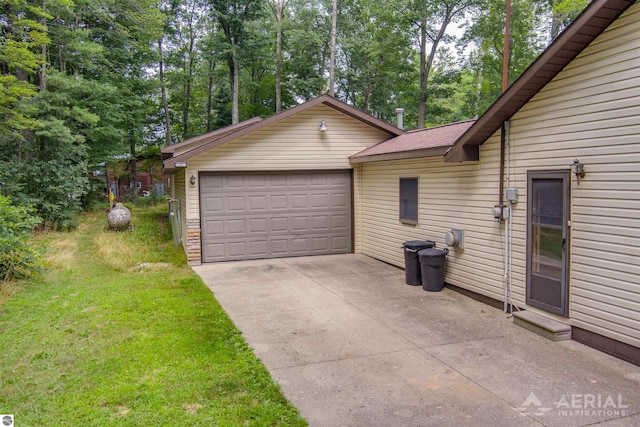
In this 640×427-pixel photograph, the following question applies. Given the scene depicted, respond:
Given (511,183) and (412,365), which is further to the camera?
(511,183)

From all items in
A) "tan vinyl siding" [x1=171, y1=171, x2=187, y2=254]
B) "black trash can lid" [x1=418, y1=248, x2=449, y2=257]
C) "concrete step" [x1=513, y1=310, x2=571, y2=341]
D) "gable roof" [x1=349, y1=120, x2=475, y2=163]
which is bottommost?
"concrete step" [x1=513, y1=310, x2=571, y2=341]

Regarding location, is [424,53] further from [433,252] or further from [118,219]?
A: [433,252]

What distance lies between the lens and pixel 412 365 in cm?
444

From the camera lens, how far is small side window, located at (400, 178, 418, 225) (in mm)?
8688

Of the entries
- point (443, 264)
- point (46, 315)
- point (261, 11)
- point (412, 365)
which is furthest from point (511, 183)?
point (261, 11)

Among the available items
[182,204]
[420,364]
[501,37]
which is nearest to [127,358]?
[420,364]

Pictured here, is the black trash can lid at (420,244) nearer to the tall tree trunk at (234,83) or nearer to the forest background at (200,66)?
the forest background at (200,66)

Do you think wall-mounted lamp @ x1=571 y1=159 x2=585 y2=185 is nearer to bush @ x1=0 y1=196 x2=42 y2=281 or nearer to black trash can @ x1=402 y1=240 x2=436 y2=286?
black trash can @ x1=402 y1=240 x2=436 y2=286

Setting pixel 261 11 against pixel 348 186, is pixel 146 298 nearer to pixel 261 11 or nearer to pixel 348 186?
pixel 348 186

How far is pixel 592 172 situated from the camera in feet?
15.6

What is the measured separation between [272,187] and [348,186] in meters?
2.02

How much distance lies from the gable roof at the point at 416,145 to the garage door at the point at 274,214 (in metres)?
1.15

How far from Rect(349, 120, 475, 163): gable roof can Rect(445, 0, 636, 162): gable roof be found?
552 millimetres

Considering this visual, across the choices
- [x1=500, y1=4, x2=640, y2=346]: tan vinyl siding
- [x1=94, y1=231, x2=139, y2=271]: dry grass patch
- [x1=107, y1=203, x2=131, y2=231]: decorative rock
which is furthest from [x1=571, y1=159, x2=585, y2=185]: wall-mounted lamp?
[x1=107, y1=203, x2=131, y2=231]: decorative rock
